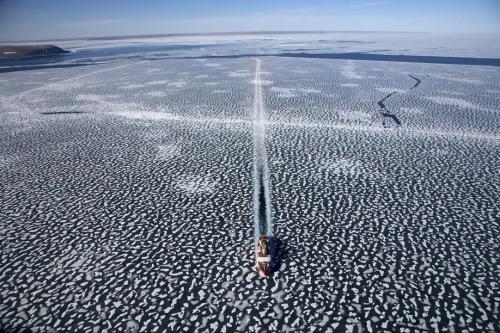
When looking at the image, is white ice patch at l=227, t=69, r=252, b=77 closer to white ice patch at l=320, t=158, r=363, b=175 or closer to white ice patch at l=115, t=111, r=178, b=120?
white ice patch at l=115, t=111, r=178, b=120

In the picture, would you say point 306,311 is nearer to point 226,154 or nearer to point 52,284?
point 52,284

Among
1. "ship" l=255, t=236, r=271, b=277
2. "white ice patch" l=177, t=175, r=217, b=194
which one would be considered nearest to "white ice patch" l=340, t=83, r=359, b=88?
"white ice patch" l=177, t=175, r=217, b=194

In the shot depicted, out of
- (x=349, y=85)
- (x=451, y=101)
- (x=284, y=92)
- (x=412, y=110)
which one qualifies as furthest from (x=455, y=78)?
(x=284, y=92)

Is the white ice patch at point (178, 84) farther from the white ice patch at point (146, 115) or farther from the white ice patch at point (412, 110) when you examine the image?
the white ice patch at point (412, 110)

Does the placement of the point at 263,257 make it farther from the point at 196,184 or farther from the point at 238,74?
the point at 238,74

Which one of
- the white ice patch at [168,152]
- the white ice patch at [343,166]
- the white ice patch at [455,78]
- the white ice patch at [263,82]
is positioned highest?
the white ice patch at [455,78]

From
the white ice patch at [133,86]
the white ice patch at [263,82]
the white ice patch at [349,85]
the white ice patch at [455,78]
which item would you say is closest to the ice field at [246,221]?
the white ice patch at [349,85]
